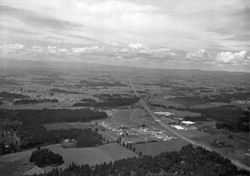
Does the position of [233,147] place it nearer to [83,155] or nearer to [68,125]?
[83,155]

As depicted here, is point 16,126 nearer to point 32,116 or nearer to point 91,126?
point 32,116

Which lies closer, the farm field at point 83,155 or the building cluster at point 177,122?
the farm field at point 83,155

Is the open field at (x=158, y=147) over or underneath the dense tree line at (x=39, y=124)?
underneath

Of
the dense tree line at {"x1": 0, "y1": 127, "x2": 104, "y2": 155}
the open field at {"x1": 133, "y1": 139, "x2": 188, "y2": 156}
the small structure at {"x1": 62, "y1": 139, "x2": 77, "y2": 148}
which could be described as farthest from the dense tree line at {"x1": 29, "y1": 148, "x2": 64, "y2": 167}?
the open field at {"x1": 133, "y1": 139, "x2": 188, "y2": 156}

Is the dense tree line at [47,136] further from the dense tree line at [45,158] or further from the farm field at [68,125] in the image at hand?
the dense tree line at [45,158]

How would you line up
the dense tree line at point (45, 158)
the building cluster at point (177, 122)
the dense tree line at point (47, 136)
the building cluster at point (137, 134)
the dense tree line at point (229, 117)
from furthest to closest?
the building cluster at point (177, 122) → the dense tree line at point (229, 117) → the building cluster at point (137, 134) → the dense tree line at point (47, 136) → the dense tree line at point (45, 158)

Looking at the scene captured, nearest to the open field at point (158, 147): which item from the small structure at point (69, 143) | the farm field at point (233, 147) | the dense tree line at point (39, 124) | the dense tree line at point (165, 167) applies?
the dense tree line at point (165, 167)
